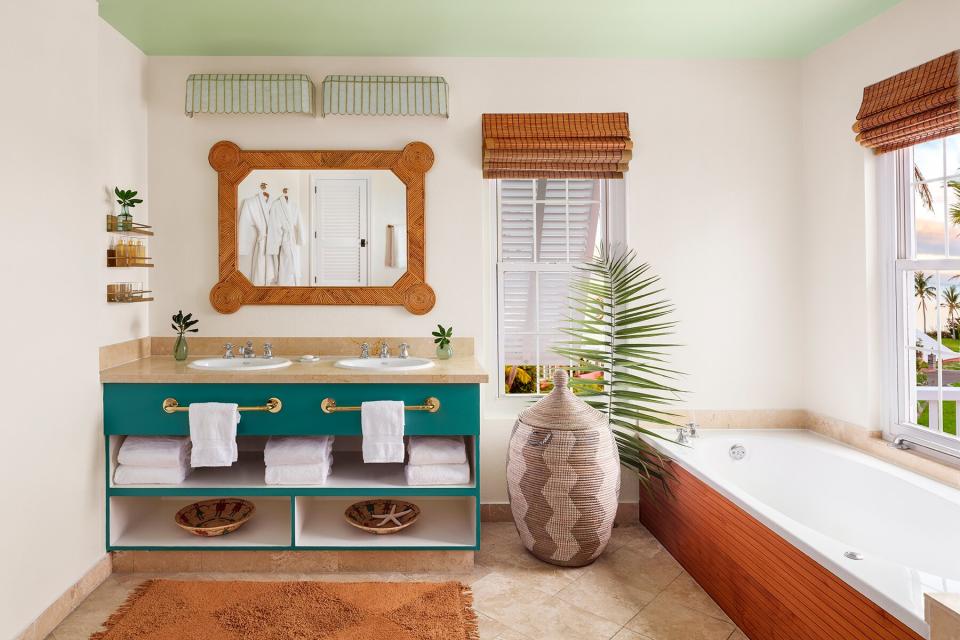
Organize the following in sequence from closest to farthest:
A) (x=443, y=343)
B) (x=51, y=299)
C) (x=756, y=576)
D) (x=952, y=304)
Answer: (x=756, y=576) → (x=51, y=299) → (x=952, y=304) → (x=443, y=343)

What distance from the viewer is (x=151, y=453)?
271 cm

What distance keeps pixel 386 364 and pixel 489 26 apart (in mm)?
1686

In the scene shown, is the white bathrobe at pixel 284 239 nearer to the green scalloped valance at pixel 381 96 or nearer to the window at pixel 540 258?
the green scalloped valance at pixel 381 96

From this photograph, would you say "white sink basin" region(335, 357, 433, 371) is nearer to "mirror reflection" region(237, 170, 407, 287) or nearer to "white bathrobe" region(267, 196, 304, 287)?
"mirror reflection" region(237, 170, 407, 287)

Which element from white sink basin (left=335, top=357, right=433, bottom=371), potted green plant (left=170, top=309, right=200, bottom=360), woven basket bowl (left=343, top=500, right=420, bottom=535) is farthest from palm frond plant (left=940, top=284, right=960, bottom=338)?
potted green plant (left=170, top=309, right=200, bottom=360)

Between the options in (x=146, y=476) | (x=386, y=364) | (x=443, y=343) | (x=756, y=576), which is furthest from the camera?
(x=443, y=343)

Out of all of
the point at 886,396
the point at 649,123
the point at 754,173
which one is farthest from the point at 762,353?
the point at 649,123

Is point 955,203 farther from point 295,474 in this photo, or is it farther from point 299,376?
point 295,474

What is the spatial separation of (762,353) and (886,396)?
2.08ft

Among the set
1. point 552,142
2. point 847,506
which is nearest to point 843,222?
point 847,506

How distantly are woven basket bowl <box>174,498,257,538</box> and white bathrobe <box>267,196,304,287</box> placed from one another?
3.71ft

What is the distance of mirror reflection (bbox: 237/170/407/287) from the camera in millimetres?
3266

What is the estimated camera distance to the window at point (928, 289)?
2598 millimetres

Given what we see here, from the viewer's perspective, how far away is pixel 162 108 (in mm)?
3252
